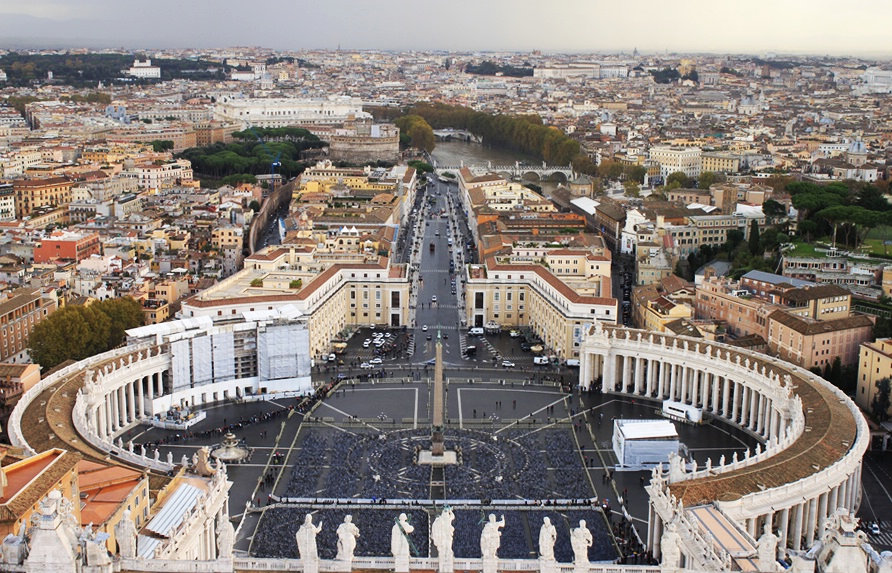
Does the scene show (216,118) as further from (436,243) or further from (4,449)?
(4,449)

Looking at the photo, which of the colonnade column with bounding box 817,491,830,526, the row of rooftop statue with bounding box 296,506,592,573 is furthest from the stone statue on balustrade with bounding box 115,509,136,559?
the colonnade column with bounding box 817,491,830,526

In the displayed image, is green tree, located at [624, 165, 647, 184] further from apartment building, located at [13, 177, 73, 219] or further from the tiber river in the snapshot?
apartment building, located at [13, 177, 73, 219]

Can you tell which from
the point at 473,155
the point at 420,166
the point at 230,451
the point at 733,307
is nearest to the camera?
the point at 230,451

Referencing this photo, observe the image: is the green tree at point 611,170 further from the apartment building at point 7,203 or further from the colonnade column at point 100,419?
the colonnade column at point 100,419

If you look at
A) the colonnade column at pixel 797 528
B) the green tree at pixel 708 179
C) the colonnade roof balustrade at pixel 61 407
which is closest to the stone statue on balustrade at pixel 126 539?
the colonnade roof balustrade at pixel 61 407

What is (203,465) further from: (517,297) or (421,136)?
(421,136)

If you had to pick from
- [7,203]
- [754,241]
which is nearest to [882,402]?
[754,241]

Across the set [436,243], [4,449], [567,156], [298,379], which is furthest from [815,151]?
[4,449]
